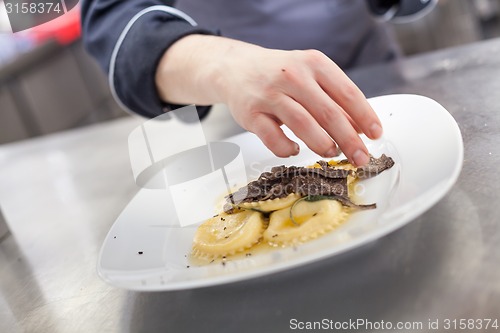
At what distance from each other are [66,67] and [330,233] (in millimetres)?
3879

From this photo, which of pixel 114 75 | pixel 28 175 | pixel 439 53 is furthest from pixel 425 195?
pixel 28 175

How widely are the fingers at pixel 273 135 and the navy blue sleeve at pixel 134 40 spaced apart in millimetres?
322

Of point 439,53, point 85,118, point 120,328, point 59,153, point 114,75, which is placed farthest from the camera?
point 85,118

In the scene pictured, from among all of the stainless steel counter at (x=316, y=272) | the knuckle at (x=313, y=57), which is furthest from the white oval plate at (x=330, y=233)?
the knuckle at (x=313, y=57)

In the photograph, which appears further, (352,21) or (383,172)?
(352,21)

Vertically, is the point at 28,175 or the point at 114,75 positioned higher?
the point at 114,75

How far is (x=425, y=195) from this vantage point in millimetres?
564

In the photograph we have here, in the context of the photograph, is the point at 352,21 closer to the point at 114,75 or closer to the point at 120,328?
the point at 114,75

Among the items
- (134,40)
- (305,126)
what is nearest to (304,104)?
(305,126)

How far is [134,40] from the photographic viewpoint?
1.01 meters

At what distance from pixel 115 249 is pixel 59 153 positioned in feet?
3.13

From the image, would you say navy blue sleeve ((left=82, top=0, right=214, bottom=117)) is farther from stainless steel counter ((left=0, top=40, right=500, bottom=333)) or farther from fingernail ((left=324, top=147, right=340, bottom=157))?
fingernail ((left=324, top=147, right=340, bottom=157))

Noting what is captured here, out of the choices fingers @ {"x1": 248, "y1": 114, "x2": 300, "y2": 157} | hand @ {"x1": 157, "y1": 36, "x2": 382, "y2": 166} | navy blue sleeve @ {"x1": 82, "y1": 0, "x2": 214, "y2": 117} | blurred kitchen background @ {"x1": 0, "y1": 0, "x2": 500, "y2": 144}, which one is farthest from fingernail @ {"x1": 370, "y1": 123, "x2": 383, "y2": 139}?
blurred kitchen background @ {"x1": 0, "y1": 0, "x2": 500, "y2": 144}

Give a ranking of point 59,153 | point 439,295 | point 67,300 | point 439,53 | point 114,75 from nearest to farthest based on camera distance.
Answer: point 439,295 < point 67,300 < point 114,75 < point 439,53 < point 59,153
